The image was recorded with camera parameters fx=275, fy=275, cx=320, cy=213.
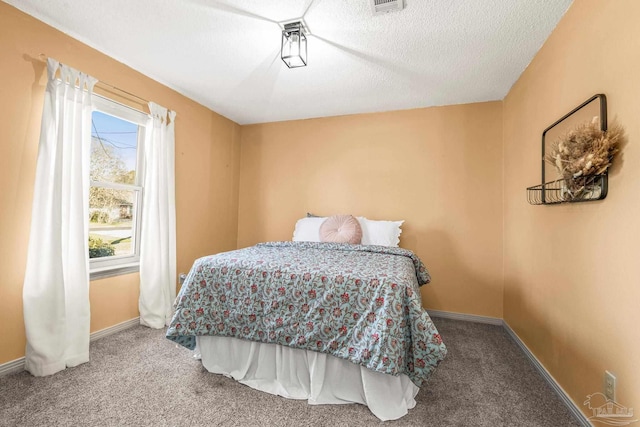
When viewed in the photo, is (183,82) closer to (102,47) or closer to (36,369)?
(102,47)

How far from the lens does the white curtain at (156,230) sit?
254 centimetres

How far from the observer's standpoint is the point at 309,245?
102 inches

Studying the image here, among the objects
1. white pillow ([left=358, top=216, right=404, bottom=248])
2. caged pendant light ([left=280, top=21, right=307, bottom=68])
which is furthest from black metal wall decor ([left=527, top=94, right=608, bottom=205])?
caged pendant light ([left=280, top=21, right=307, bottom=68])

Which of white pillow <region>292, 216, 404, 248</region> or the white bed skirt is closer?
Answer: the white bed skirt

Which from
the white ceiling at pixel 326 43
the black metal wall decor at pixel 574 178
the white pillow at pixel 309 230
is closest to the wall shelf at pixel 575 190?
the black metal wall decor at pixel 574 178

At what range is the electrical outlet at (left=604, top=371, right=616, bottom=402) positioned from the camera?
1217mm

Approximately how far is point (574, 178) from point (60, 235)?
10.2ft

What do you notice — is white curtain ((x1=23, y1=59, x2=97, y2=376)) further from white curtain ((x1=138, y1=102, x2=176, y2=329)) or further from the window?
white curtain ((x1=138, y1=102, x2=176, y2=329))

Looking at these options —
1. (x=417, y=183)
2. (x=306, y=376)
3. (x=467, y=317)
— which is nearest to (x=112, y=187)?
(x=306, y=376)

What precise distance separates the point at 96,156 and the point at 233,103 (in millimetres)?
1449

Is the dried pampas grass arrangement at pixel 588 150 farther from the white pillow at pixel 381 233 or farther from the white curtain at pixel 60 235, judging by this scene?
the white curtain at pixel 60 235

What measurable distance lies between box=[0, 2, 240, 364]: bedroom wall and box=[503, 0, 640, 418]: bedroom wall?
10.6 feet

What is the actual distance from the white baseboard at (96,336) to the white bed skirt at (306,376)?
104cm

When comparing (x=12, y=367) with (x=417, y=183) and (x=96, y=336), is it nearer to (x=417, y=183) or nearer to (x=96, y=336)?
(x=96, y=336)
